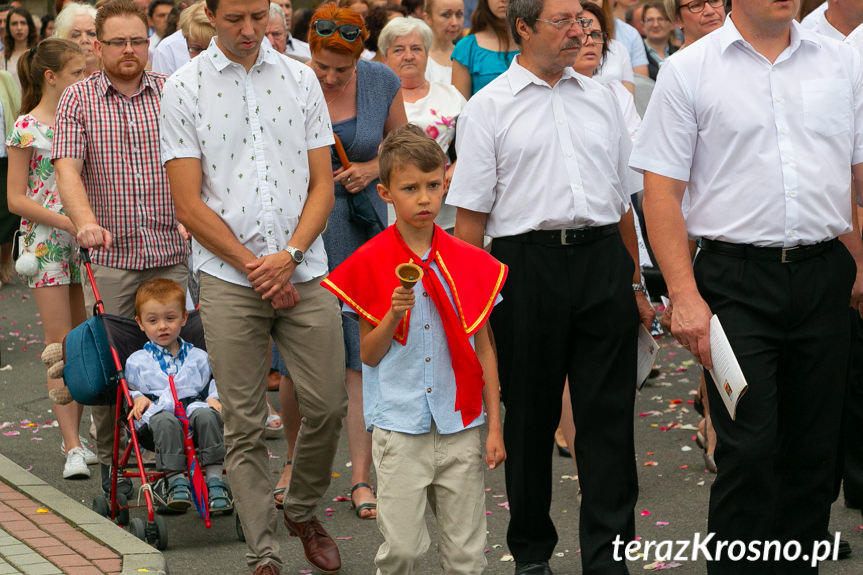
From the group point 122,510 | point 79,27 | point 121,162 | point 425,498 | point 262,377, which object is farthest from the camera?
point 79,27

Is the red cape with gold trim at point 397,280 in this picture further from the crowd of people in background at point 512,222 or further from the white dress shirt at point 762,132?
the white dress shirt at point 762,132

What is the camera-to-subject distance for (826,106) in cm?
460

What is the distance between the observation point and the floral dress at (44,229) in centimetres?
742

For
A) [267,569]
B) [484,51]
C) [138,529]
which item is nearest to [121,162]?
[138,529]

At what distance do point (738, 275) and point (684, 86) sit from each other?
0.70m

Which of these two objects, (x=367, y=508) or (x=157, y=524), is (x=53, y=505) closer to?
(x=157, y=524)

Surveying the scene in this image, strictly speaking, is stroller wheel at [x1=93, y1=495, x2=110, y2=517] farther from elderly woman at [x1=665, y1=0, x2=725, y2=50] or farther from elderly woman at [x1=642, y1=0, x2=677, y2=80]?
elderly woman at [x1=642, y1=0, x2=677, y2=80]

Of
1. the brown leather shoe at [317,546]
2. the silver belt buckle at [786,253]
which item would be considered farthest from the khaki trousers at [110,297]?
the silver belt buckle at [786,253]

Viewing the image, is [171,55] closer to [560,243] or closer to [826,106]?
[560,243]

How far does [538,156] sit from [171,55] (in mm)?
4970

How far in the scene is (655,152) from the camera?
15.4 ft

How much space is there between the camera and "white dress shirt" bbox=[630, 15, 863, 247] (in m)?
4.56

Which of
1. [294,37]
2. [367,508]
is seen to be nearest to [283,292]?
[367,508]

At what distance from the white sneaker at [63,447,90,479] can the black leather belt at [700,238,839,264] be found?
4219 millimetres
